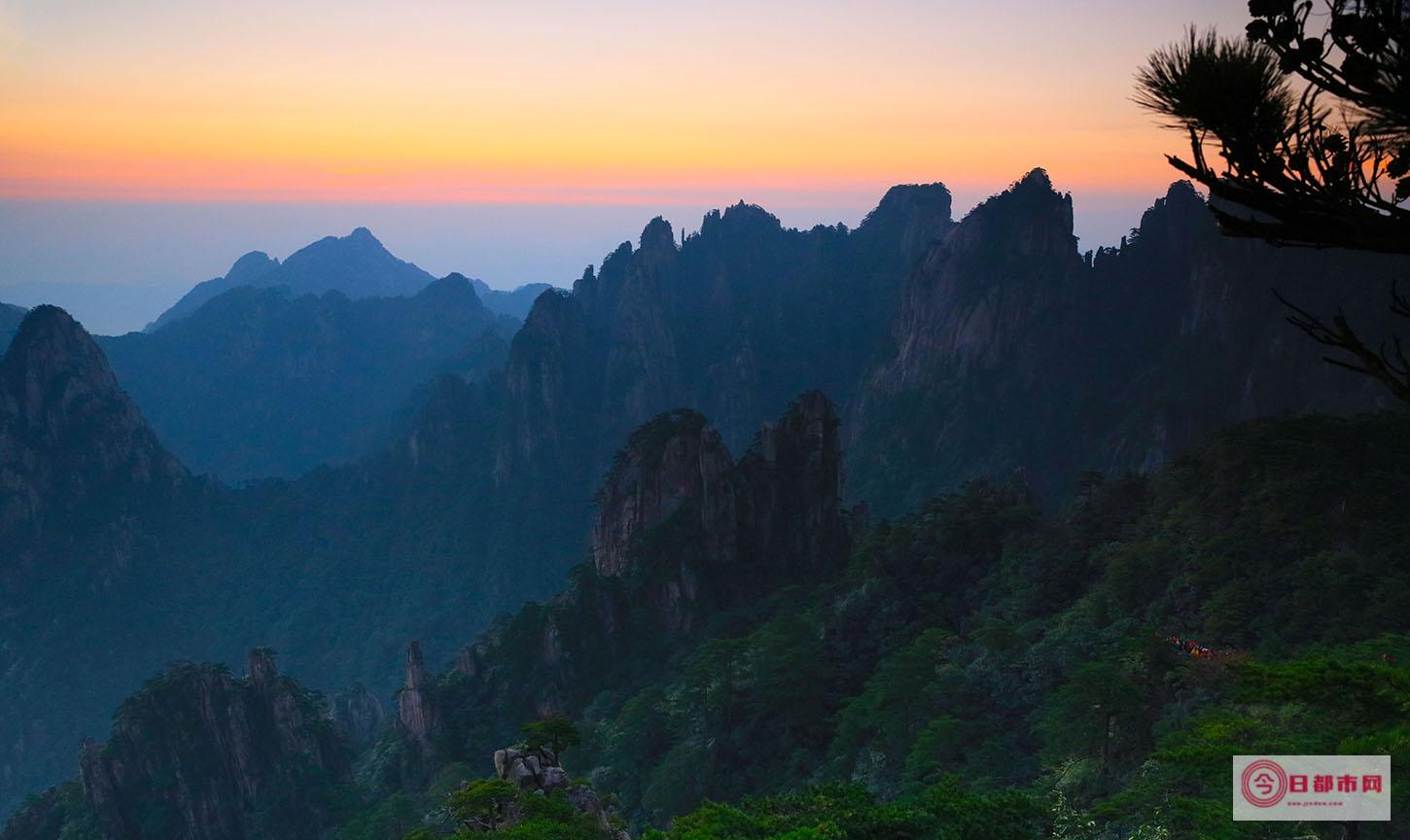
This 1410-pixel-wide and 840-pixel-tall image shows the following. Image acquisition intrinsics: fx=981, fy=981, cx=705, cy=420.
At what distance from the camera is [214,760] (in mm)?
61875

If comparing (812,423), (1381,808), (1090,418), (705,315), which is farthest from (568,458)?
(1381,808)

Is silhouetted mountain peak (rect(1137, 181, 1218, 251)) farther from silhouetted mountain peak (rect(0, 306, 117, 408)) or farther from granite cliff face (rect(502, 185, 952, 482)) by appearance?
silhouetted mountain peak (rect(0, 306, 117, 408))

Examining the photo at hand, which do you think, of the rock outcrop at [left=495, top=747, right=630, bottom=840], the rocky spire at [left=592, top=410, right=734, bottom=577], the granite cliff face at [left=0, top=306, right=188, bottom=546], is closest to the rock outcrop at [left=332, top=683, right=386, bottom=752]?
the rocky spire at [left=592, top=410, right=734, bottom=577]

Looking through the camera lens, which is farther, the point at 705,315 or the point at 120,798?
the point at 705,315

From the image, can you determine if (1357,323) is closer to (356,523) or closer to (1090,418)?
(1090,418)

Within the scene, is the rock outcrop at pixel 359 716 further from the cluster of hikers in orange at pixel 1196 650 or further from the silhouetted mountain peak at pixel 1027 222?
the silhouetted mountain peak at pixel 1027 222

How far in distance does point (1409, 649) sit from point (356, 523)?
446 ft

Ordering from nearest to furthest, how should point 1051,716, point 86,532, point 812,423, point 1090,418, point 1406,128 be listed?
point 1406,128 < point 1051,716 < point 812,423 < point 1090,418 < point 86,532

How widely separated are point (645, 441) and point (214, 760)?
33814 mm

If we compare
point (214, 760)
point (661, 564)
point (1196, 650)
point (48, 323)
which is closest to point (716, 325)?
point (48, 323)

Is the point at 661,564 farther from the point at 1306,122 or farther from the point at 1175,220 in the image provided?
the point at 1175,220

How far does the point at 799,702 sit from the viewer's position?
42000 millimetres

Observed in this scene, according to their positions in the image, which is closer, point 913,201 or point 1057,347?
point 1057,347

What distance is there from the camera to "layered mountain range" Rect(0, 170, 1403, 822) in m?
67.2
